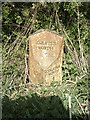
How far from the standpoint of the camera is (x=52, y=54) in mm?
5660

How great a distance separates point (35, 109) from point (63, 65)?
5.29 ft

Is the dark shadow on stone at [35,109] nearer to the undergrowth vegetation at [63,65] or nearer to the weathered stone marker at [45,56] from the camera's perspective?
the undergrowth vegetation at [63,65]

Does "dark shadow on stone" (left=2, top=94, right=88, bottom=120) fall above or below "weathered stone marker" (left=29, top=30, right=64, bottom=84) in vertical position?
below

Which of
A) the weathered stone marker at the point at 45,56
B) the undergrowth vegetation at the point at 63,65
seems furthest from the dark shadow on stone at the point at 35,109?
the weathered stone marker at the point at 45,56

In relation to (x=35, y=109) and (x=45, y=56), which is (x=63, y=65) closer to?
(x=45, y=56)

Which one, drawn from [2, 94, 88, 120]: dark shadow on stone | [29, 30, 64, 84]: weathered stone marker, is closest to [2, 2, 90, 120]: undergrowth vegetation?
[2, 94, 88, 120]: dark shadow on stone

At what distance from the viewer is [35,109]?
14.7ft

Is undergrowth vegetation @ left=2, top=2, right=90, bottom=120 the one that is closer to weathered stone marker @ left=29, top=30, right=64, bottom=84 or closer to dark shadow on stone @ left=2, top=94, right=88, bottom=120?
dark shadow on stone @ left=2, top=94, right=88, bottom=120

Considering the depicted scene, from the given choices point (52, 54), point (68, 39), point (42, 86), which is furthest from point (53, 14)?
point (42, 86)

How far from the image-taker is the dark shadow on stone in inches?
171

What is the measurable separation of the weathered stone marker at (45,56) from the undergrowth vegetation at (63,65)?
136 millimetres

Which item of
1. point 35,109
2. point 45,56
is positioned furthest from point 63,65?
point 35,109

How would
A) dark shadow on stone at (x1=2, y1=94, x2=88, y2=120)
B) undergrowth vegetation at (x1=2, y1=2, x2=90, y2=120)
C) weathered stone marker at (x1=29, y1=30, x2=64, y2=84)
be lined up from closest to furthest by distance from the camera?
dark shadow on stone at (x1=2, y1=94, x2=88, y2=120), undergrowth vegetation at (x1=2, y1=2, x2=90, y2=120), weathered stone marker at (x1=29, y1=30, x2=64, y2=84)

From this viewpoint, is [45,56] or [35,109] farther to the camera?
[45,56]
